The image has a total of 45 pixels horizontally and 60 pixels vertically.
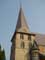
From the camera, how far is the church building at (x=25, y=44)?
1645 inches

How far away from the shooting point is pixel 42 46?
1780 inches

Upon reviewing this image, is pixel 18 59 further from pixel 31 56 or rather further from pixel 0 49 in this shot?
pixel 0 49

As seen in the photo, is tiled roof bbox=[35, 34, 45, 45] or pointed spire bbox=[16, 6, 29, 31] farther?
pointed spire bbox=[16, 6, 29, 31]

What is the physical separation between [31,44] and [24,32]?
145 inches

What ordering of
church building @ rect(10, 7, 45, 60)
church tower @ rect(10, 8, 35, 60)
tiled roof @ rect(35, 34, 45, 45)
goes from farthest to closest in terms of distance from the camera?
1. tiled roof @ rect(35, 34, 45, 45)
2. church tower @ rect(10, 8, 35, 60)
3. church building @ rect(10, 7, 45, 60)

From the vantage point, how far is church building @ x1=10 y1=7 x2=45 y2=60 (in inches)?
1645

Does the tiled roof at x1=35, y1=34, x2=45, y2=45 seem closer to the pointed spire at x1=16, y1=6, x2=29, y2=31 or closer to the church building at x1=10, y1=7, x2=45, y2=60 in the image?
the church building at x1=10, y1=7, x2=45, y2=60

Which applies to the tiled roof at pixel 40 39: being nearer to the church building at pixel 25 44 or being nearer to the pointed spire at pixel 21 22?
the church building at pixel 25 44

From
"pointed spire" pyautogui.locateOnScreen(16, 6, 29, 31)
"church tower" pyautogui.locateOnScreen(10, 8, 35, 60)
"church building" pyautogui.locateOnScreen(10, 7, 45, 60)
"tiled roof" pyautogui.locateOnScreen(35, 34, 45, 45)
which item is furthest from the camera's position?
"pointed spire" pyautogui.locateOnScreen(16, 6, 29, 31)

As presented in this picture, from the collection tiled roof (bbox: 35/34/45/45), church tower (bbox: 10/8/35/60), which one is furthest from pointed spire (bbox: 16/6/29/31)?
tiled roof (bbox: 35/34/45/45)

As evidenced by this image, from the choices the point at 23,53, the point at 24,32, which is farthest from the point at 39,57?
the point at 24,32

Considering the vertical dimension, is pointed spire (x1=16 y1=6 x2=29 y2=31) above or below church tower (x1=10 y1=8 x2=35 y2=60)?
above

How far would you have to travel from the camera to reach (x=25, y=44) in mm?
43656

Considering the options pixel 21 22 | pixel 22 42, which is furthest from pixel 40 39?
pixel 21 22
